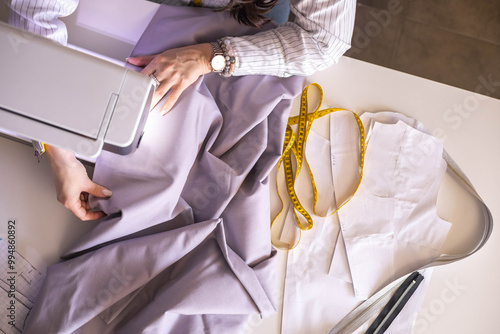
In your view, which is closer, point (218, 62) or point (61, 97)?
point (61, 97)

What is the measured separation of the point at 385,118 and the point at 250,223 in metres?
0.48

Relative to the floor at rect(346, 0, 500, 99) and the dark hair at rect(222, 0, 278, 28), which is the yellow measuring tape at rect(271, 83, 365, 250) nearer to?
the dark hair at rect(222, 0, 278, 28)

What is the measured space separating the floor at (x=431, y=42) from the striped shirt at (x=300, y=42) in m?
0.73

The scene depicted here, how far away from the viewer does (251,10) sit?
3.25ft

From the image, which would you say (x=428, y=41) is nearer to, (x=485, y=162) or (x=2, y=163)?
(x=485, y=162)

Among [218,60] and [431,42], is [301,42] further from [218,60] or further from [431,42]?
[431,42]

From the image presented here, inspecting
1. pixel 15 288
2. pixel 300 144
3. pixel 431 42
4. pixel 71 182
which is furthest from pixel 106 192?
pixel 431 42

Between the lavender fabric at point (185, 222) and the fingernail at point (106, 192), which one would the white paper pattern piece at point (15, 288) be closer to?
the lavender fabric at point (185, 222)

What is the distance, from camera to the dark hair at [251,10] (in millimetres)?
973

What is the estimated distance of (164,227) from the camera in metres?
0.99

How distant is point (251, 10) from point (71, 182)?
56cm

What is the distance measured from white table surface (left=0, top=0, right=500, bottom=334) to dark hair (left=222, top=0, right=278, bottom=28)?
194 millimetres

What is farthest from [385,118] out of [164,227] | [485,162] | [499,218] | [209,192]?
[164,227]

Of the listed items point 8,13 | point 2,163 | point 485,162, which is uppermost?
point 8,13
